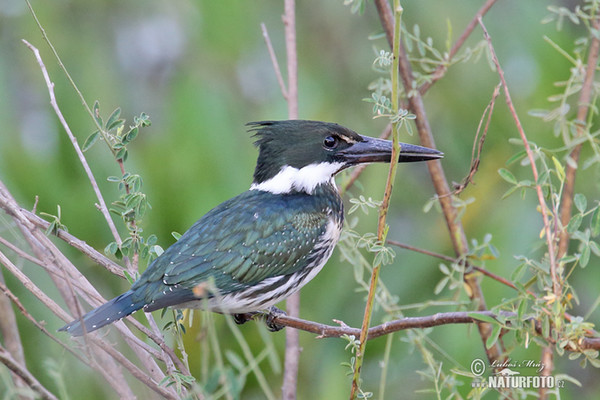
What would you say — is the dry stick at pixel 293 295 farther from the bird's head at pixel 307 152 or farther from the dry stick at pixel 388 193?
the dry stick at pixel 388 193

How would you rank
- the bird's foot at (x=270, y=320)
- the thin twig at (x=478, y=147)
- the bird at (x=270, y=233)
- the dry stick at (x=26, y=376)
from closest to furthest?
the dry stick at (x=26, y=376), the thin twig at (x=478, y=147), the bird at (x=270, y=233), the bird's foot at (x=270, y=320)

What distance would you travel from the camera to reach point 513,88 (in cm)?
493

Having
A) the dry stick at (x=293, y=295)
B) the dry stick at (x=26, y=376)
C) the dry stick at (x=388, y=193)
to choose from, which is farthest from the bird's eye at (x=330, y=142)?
the dry stick at (x=26, y=376)

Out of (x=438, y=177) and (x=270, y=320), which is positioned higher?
(x=438, y=177)

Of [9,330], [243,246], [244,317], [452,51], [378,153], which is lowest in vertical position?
[244,317]

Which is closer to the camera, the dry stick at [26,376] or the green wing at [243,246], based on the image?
the dry stick at [26,376]

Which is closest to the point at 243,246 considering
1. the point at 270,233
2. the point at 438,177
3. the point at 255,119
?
the point at 270,233

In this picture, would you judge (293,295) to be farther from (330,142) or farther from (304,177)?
(330,142)

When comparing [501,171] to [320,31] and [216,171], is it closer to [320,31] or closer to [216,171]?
[216,171]

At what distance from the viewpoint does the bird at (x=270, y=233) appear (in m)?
2.82

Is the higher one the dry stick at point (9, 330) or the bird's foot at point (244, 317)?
the dry stick at point (9, 330)

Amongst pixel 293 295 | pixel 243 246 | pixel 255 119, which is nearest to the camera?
pixel 243 246

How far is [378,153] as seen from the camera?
3.16 metres

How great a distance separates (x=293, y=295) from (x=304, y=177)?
18.2 inches
